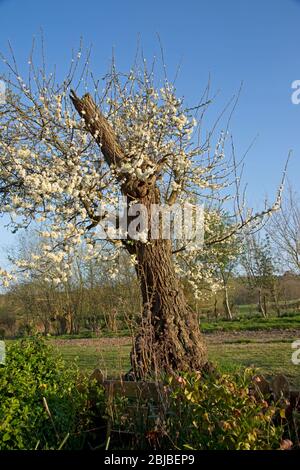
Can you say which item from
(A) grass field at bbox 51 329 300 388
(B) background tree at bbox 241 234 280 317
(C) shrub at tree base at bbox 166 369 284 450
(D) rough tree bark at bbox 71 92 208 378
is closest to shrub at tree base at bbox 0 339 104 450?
(C) shrub at tree base at bbox 166 369 284 450

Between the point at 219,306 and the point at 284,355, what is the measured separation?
731 inches

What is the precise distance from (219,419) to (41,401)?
4.66ft

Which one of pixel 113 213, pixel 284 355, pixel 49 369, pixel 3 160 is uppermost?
pixel 3 160

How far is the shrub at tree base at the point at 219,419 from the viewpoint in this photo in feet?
8.84

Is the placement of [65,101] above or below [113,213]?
above

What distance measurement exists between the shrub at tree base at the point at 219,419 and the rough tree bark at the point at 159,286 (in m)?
1.51

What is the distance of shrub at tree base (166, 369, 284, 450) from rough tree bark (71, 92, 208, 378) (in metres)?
1.51

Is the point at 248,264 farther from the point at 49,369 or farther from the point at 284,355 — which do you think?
the point at 49,369

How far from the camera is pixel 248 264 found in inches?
1105
